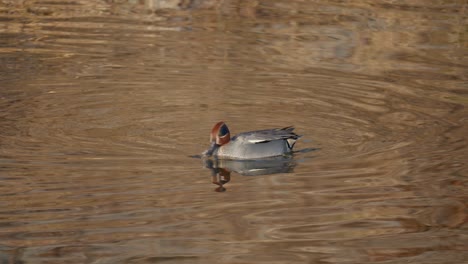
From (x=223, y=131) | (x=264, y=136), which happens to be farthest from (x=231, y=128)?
(x=264, y=136)

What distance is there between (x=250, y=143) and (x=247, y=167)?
25 centimetres

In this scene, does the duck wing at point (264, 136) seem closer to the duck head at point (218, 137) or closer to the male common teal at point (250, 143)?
the male common teal at point (250, 143)

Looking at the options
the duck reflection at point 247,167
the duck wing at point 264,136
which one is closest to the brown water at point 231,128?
the duck reflection at point 247,167

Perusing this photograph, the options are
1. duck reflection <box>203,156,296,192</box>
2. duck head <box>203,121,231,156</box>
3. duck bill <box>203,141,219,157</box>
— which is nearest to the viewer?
duck reflection <box>203,156,296,192</box>

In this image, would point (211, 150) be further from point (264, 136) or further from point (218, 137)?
point (264, 136)

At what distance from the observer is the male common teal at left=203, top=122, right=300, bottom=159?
12.1m

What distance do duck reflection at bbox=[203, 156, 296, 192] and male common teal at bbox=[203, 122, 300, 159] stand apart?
59 millimetres

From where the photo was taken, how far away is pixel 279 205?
→ 34.5 ft

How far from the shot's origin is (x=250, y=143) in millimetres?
12148

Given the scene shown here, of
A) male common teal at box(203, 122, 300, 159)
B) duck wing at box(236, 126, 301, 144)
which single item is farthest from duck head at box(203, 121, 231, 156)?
duck wing at box(236, 126, 301, 144)

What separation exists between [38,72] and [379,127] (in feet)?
15.8

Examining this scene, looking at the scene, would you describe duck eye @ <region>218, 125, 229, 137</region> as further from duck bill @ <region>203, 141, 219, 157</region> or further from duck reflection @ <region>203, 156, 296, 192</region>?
duck reflection @ <region>203, 156, 296, 192</region>

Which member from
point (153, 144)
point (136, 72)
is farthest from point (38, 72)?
point (153, 144)

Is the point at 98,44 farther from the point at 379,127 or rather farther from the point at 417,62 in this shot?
the point at 379,127
